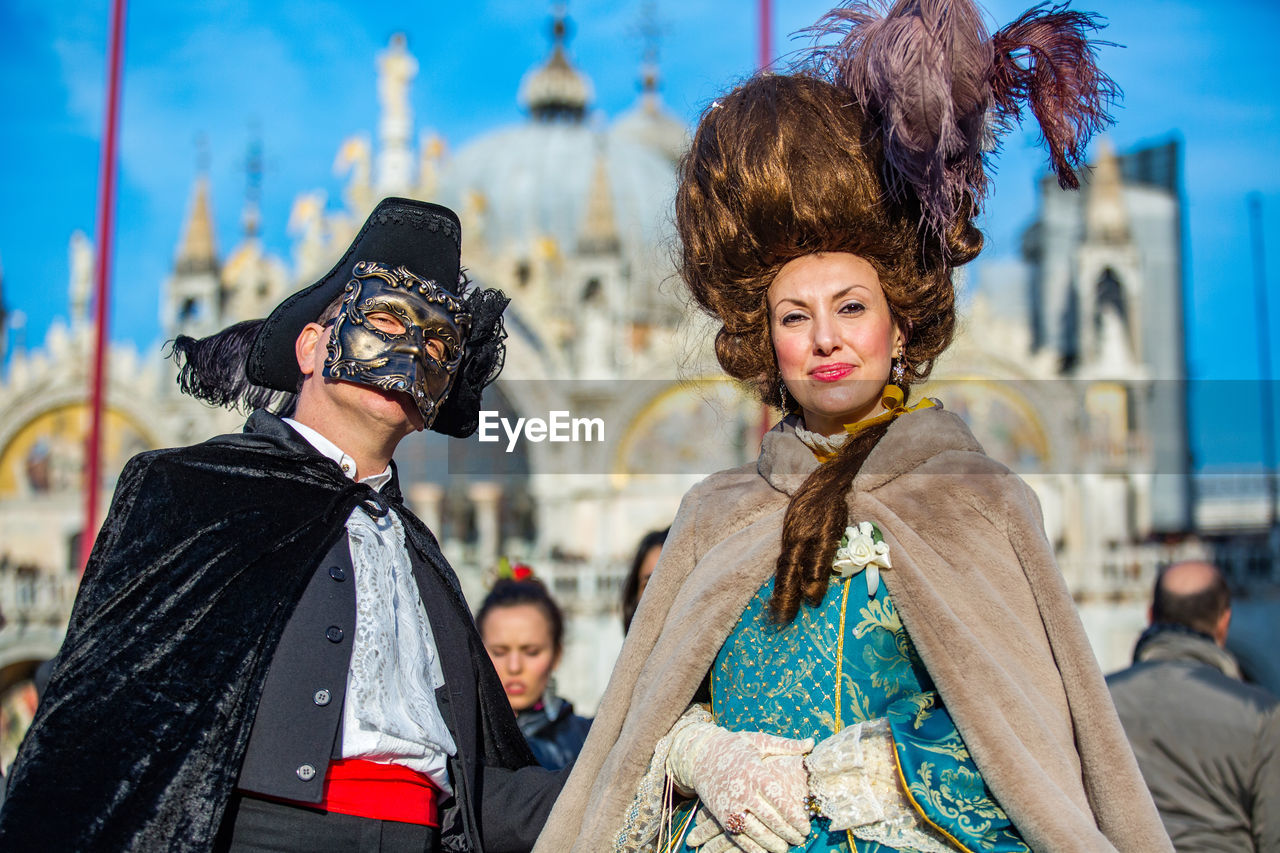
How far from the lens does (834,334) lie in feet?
8.23

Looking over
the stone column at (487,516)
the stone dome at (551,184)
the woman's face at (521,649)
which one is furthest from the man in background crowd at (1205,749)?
the stone dome at (551,184)

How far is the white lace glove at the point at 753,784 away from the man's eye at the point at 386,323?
99 centimetres

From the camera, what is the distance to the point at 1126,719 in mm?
3973

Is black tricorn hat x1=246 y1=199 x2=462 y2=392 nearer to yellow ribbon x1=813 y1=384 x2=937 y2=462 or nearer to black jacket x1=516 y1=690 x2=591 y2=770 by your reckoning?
yellow ribbon x1=813 y1=384 x2=937 y2=462

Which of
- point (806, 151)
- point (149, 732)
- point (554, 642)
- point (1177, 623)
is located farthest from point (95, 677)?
point (1177, 623)

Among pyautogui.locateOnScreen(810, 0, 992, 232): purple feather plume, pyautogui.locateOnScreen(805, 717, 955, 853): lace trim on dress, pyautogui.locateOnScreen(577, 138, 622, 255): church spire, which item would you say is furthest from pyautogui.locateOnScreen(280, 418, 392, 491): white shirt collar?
pyautogui.locateOnScreen(577, 138, 622, 255): church spire

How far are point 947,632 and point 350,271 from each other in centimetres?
138

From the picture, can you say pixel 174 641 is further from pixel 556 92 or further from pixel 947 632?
pixel 556 92

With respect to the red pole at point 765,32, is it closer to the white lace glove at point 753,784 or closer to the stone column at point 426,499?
the white lace glove at point 753,784

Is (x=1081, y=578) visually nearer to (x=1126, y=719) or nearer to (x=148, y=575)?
(x=1126, y=719)

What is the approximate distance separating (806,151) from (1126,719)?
7.68ft

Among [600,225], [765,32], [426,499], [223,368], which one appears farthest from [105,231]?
[600,225]

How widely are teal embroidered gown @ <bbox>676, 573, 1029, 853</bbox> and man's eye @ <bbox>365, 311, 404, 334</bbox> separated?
2.90 feet

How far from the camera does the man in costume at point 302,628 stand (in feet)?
6.98
